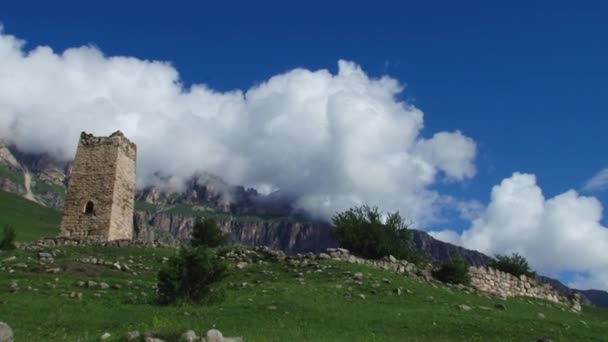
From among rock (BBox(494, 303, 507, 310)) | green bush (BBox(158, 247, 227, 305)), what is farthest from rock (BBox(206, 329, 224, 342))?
rock (BBox(494, 303, 507, 310))

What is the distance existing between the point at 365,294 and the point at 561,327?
7.65 m

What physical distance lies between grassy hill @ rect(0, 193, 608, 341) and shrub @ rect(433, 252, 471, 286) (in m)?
5.11

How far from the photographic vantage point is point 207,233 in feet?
153

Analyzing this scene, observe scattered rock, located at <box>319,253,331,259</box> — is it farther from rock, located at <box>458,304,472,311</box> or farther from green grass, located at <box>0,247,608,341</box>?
rock, located at <box>458,304,472,311</box>

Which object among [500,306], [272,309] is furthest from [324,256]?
[272,309]

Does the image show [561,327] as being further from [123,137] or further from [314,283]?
[123,137]

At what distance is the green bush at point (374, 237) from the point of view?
137 feet

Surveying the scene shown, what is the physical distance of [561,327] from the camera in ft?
72.2

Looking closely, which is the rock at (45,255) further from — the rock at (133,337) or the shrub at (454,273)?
the shrub at (454,273)

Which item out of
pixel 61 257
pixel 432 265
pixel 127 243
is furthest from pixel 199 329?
pixel 432 265

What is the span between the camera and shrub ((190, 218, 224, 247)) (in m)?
46.4

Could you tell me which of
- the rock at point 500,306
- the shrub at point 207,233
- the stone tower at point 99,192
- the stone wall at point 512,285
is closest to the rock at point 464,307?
the rock at point 500,306

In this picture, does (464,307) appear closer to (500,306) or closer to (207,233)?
(500,306)

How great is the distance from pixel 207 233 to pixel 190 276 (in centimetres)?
2460
